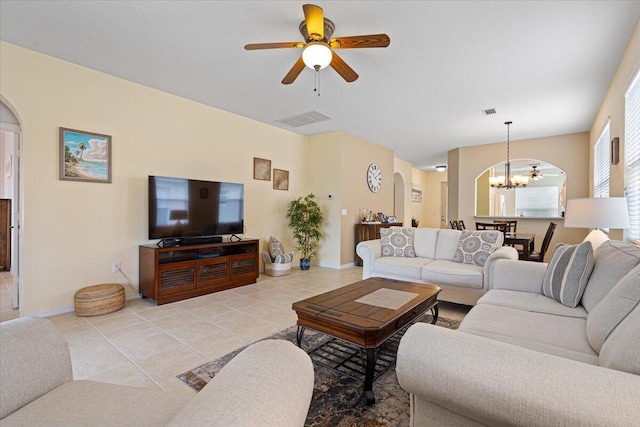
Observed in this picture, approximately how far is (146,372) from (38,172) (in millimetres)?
2425

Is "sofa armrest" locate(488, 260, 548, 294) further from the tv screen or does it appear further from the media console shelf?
the tv screen

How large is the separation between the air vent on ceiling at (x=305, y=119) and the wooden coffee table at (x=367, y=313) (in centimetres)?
305

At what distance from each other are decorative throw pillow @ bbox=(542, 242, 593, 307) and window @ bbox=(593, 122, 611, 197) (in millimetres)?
2651

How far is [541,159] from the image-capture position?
5902mm

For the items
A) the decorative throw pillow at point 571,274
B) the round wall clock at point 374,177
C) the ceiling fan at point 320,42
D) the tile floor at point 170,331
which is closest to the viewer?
the decorative throw pillow at point 571,274

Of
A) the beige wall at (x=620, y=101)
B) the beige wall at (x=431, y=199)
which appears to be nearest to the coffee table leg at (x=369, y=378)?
the beige wall at (x=620, y=101)

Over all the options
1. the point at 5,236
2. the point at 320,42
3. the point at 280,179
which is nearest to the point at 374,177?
the point at 280,179

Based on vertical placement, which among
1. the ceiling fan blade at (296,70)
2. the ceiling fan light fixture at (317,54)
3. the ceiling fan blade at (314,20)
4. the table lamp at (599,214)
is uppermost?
the ceiling fan blade at (314,20)

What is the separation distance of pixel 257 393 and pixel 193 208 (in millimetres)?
3582

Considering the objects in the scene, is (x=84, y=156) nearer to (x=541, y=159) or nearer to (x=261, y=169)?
(x=261, y=169)

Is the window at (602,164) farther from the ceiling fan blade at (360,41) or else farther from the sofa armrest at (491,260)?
the ceiling fan blade at (360,41)

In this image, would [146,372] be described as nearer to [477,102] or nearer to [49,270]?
[49,270]

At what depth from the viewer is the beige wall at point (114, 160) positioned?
290cm

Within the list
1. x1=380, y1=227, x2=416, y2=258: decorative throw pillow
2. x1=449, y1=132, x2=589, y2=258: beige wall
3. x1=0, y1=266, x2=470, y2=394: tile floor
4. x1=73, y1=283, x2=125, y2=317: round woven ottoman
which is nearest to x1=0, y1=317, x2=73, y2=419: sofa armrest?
x1=0, y1=266, x2=470, y2=394: tile floor
